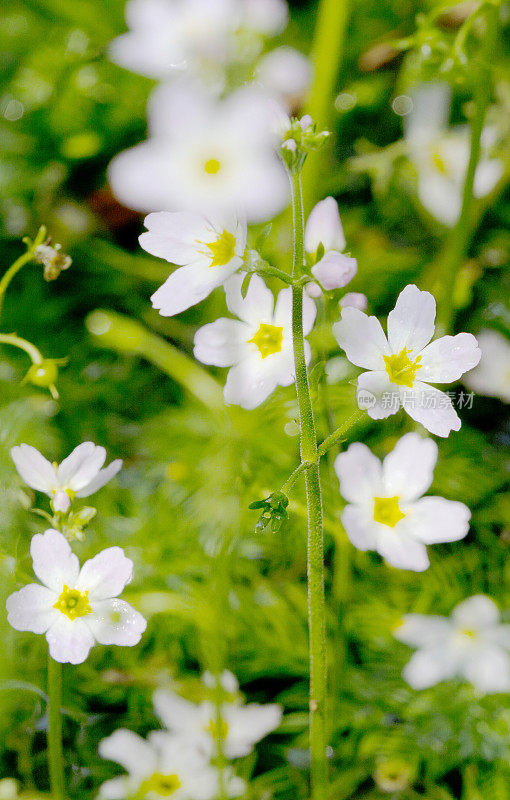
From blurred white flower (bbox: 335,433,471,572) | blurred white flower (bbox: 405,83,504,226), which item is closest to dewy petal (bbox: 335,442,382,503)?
blurred white flower (bbox: 335,433,471,572)

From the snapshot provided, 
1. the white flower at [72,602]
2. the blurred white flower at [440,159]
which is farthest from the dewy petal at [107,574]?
the blurred white flower at [440,159]

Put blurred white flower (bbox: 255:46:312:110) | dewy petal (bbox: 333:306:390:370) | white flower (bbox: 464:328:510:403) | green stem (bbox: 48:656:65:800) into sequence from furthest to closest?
blurred white flower (bbox: 255:46:312:110) → white flower (bbox: 464:328:510:403) → green stem (bbox: 48:656:65:800) → dewy petal (bbox: 333:306:390:370)

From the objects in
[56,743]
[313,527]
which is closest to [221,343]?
[313,527]

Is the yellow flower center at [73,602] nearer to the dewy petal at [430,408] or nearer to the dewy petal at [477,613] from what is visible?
the dewy petal at [430,408]

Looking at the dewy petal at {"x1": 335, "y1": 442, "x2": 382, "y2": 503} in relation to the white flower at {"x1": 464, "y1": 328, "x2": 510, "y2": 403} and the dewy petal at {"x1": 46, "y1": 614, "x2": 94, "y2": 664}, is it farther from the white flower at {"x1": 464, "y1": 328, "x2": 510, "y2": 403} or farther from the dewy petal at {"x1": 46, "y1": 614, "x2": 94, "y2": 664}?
the white flower at {"x1": 464, "y1": 328, "x2": 510, "y2": 403}

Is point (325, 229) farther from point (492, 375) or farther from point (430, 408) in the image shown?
point (492, 375)

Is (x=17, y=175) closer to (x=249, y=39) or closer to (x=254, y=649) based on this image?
(x=249, y=39)
